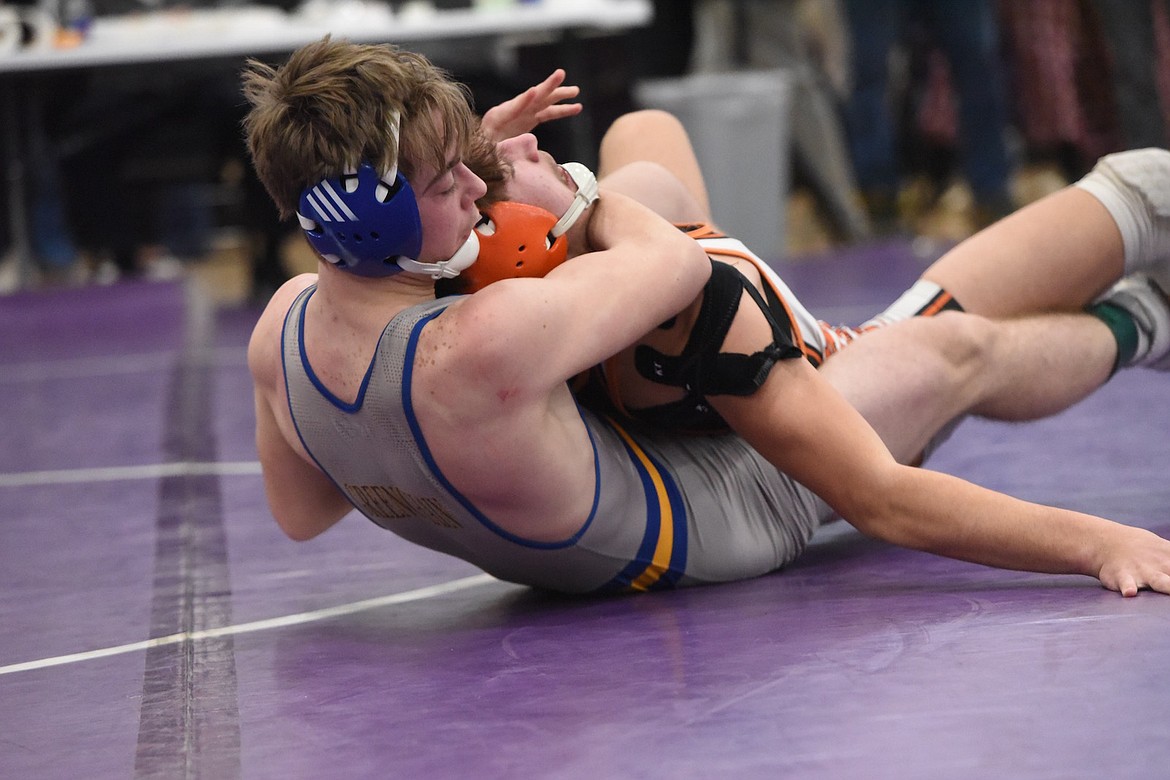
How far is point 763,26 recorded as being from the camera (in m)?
7.30

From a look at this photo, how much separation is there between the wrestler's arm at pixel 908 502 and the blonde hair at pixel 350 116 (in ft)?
1.71

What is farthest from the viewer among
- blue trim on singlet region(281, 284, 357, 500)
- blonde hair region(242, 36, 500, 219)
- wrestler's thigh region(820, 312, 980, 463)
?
wrestler's thigh region(820, 312, 980, 463)

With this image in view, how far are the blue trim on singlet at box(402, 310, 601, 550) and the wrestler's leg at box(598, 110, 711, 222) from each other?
20.9 inches

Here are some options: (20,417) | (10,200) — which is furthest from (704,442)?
(10,200)

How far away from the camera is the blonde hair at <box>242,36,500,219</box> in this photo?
1650 millimetres

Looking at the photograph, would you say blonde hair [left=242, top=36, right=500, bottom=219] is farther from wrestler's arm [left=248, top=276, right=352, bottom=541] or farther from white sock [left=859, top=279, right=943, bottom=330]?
white sock [left=859, top=279, right=943, bottom=330]

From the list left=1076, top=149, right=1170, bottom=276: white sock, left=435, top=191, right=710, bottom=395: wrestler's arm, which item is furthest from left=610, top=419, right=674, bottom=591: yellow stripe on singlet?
left=1076, top=149, right=1170, bottom=276: white sock

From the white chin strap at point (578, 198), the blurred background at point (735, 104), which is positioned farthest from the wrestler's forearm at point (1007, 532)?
the blurred background at point (735, 104)

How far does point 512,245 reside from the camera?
1.82m

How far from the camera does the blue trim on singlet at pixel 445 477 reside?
5.70 ft

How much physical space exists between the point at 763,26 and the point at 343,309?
586 cm

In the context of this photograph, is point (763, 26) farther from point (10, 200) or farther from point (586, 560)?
point (586, 560)

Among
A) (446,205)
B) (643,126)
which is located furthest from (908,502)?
(643,126)

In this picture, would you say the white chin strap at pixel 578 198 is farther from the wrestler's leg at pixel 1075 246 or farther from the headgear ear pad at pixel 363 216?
the wrestler's leg at pixel 1075 246
